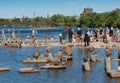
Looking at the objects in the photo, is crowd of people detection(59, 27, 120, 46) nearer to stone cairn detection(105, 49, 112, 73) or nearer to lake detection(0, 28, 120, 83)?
lake detection(0, 28, 120, 83)

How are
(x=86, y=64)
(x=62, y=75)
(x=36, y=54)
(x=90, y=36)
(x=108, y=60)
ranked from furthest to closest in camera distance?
(x=90, y=36), (x=36, y=54), (x=86, y=64), (x=62, y=75), (x=108, y=60)

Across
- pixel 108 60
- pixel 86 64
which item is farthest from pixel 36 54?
pixel 108 60

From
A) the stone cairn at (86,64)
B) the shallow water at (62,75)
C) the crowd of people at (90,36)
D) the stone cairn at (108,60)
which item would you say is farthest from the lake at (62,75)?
the crowd of people at (90,36)

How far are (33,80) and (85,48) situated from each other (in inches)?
1004

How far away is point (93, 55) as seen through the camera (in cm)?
4612

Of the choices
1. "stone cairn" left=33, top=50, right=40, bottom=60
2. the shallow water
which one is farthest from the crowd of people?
Answer: the shallow water

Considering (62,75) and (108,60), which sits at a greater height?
(108,60)

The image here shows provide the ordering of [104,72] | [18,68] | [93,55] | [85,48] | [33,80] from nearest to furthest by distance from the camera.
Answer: [33,80] < [104,72] < [18,68] < [93,55] < [85,48]

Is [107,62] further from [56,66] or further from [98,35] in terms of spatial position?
[98,35]

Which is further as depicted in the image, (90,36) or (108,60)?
(90,36)

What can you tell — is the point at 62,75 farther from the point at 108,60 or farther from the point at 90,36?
the point at 90,36

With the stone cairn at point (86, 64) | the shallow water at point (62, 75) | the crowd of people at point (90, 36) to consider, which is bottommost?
the shallow water at point (62, 75)

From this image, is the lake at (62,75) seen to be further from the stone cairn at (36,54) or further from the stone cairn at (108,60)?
the stone cairn at (36,54)

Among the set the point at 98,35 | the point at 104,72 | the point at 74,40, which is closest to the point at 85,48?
the point at 74,40
